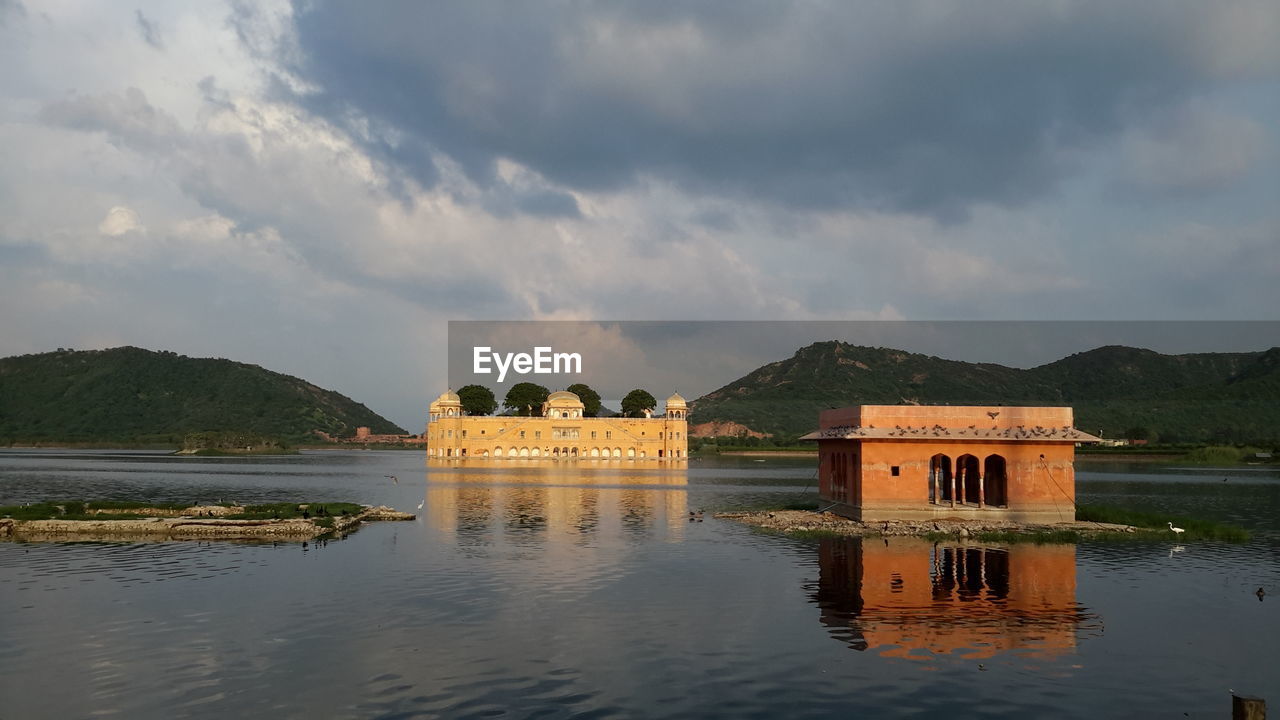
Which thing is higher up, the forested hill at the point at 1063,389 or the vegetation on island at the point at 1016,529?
the forested hill at the point at 1063,389

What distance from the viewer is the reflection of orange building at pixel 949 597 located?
55.5ft

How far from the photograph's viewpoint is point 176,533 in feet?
101

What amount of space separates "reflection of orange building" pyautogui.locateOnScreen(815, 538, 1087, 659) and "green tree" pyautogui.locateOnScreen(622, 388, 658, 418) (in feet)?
303

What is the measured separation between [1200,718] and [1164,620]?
7216 millimetres

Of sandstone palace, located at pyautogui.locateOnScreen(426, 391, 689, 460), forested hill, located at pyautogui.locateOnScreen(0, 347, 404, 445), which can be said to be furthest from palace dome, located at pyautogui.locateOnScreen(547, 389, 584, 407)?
forested hill, located at pyautogui.locateOnScreen(0, 347, 404, 445)

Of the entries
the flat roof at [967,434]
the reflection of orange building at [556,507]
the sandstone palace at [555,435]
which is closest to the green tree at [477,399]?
the sandstone palace at [555,435]

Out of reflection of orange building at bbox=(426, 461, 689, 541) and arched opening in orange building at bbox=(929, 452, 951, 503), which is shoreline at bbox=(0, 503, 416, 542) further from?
arched opening in orange building at bbox=(929, 452, 951, 503)

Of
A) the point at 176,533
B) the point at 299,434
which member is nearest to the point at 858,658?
the point at 176,533

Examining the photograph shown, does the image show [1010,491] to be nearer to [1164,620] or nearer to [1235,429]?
[1164,620]

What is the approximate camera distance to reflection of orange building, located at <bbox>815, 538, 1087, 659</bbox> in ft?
55.5

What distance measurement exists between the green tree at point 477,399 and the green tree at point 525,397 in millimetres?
3048

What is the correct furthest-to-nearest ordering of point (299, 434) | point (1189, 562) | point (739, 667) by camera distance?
point (299, 434), point (1189, 562), point (739, 667)

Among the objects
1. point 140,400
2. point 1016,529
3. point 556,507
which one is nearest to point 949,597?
point 1016,529

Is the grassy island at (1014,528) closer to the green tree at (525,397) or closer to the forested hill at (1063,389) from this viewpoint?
the green tree at (525,397)
